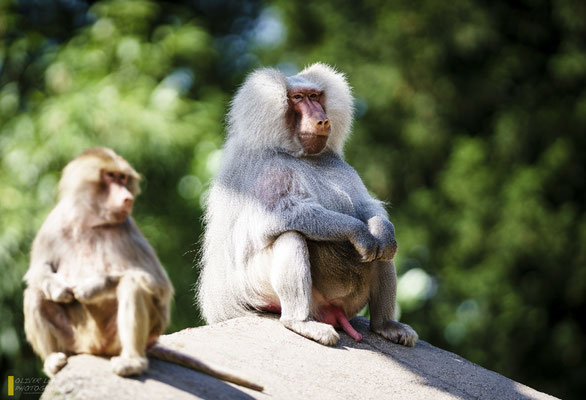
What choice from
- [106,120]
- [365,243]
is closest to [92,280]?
[365,243]

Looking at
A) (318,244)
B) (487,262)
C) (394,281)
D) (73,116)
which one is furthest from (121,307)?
(487,262)

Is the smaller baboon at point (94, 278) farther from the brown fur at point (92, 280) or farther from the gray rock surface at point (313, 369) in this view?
the gray rock surface at point (313, 369)

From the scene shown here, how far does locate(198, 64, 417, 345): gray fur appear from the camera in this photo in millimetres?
4199

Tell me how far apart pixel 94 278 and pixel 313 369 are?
162cm

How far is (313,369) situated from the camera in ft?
12.5

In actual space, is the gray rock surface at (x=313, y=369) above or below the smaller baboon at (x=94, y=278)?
below

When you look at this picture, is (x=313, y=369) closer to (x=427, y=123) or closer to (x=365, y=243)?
(x=365, y=243)

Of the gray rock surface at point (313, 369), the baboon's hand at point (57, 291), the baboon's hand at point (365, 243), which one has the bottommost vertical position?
the gray rock surface at point (313, 369)

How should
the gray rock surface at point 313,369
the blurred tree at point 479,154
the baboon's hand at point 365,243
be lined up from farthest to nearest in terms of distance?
the blurred tree at point 479,154, the baboon's hand at point 365,243, the gray rock surface at point 313,369

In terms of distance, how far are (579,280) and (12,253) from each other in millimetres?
6535

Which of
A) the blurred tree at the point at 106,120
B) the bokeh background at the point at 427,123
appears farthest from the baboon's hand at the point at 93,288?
the bokeh background at the point at 427,123

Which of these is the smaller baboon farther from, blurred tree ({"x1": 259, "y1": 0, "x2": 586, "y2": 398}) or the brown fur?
blurred tree ({"x1": 259, "y1": 0, "x2": 586, "y2": 398})

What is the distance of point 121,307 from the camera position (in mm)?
2467

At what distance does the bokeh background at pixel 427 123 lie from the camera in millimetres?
A: 8133
